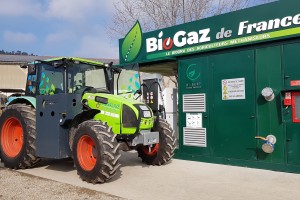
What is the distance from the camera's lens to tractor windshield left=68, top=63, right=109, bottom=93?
729 cm

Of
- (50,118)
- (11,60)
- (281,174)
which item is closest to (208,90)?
(281,174)

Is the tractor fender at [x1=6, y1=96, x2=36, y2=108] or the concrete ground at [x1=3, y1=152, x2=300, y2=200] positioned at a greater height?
the tractor fender at [x1=6, y1=96, x2=36, y2=108]

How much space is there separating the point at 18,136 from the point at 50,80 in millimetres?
1838

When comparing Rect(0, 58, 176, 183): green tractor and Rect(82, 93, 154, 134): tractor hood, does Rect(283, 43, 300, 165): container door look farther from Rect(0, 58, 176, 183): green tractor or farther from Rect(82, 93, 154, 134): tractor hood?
Rect(82, 93, 154, 134): tractor hood

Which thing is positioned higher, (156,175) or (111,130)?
(111,130)

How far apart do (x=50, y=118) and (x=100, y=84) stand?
144 cm

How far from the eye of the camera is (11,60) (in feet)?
114

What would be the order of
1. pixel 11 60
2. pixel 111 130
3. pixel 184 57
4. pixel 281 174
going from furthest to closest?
pixel 11 60 < pixel 184 57 < pixel 281 174 < pixel 111 130

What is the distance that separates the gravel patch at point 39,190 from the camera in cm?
554

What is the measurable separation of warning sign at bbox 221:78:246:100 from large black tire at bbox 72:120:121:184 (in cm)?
329

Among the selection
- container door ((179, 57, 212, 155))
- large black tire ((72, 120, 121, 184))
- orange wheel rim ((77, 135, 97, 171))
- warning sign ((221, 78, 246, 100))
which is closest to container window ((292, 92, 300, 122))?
warning sign ((221, 78, 246, 100))

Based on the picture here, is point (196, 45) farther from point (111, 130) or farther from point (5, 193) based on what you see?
point (5, 193)

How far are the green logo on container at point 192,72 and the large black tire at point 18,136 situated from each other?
4.05m

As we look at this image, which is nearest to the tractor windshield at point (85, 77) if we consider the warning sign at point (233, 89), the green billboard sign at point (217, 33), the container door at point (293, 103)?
Answer: the green billboard sign at point (217, 33)
